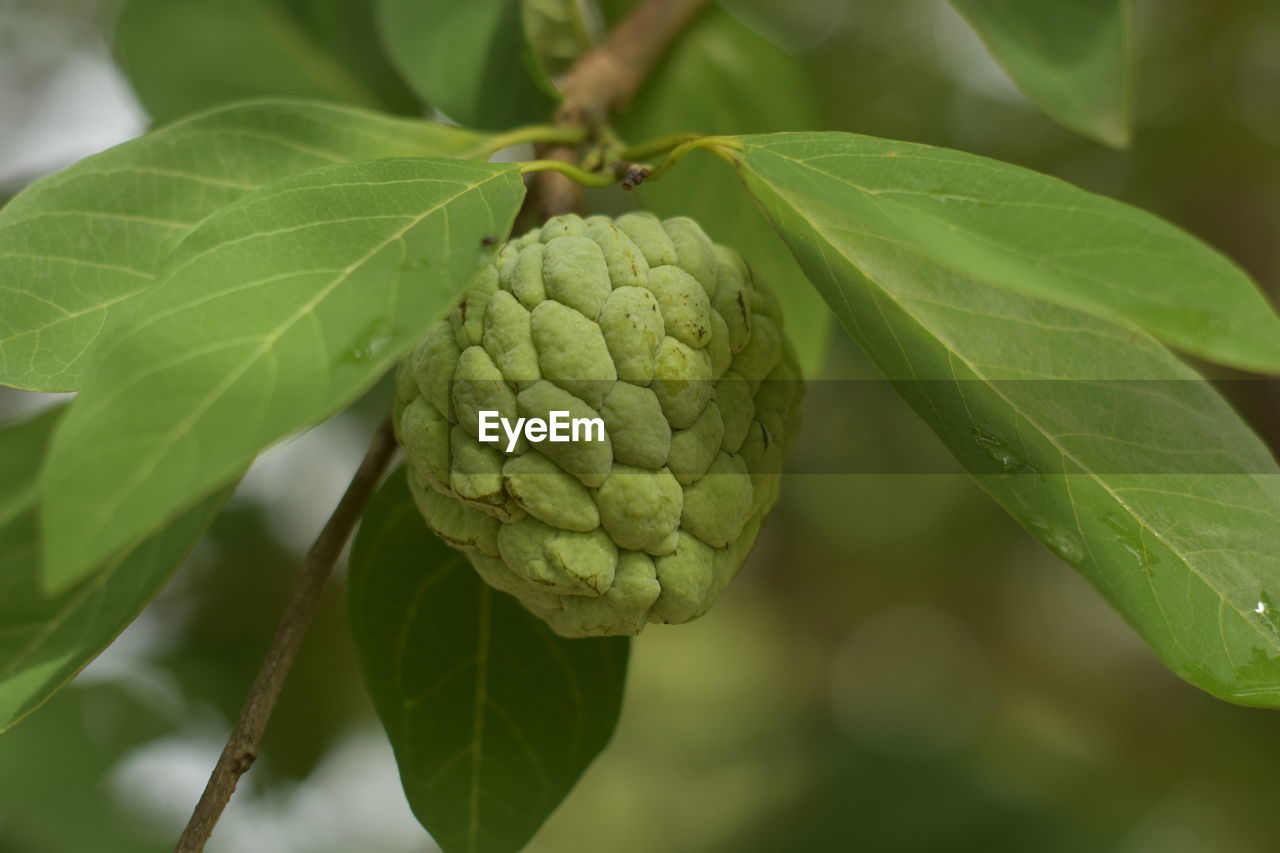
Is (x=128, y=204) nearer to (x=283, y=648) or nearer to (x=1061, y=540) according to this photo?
(x=283, y=648)

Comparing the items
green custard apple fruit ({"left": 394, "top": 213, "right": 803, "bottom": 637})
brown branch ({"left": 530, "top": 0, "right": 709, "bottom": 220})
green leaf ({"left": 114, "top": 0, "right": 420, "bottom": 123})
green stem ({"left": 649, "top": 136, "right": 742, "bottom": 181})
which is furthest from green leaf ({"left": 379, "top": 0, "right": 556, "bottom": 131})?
green custard apple fruit ({"left": 394, "top": 213, "right": 803, "bottom": 637})

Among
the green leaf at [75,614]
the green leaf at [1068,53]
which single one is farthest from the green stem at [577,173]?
the green leaf at [1068,53]

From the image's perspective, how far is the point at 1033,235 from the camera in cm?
75

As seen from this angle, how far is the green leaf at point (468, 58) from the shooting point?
4.48ft

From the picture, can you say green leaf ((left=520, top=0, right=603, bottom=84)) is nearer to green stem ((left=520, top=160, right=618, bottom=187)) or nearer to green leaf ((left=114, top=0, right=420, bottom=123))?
green leaf ((left=114, top=0, right=420, bottom=123))

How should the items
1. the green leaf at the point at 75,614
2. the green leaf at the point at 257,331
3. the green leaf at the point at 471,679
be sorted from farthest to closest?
the green leaf at the point at 471,679
the green leaf at the point at 75,614
the green leaf at the point at 257,331

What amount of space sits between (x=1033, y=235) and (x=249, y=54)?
1390mm

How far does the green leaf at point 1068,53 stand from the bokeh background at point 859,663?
72 centimetres

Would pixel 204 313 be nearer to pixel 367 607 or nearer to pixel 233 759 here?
pixel 233 759

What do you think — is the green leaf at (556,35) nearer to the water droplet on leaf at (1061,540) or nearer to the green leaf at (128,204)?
the green leaf at (128,204)

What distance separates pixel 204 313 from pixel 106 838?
1627 mm

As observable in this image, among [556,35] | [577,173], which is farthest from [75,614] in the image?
[556,35]

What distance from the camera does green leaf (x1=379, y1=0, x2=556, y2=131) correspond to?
4.48 feet

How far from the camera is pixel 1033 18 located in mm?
1343
